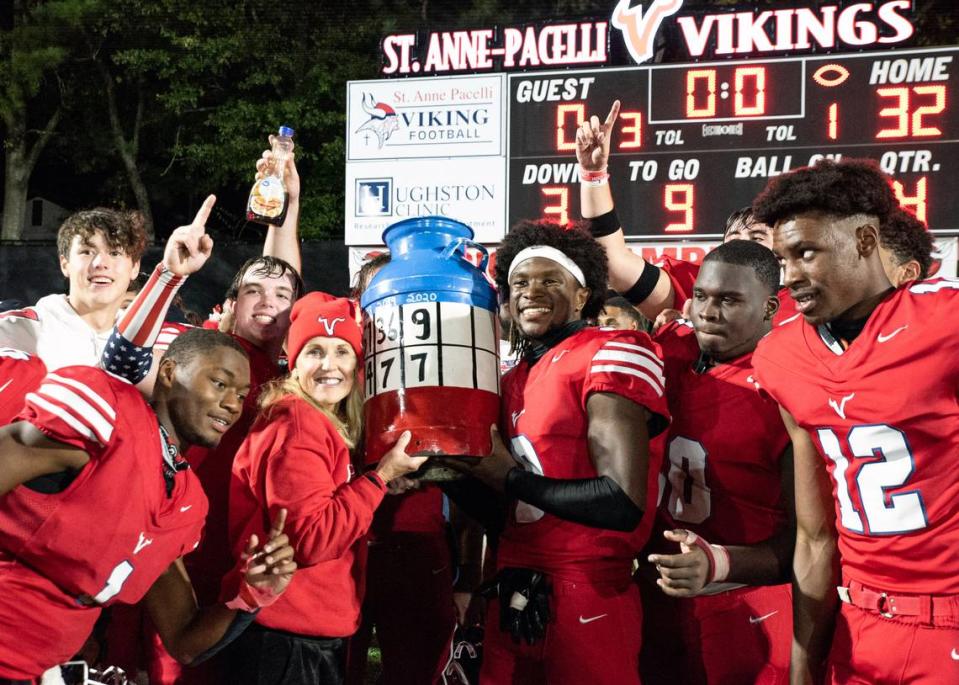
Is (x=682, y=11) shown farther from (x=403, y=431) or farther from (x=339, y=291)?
(x=403, y=431)

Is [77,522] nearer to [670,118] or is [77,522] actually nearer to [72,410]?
[72,410]

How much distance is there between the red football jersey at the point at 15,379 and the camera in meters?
2.85

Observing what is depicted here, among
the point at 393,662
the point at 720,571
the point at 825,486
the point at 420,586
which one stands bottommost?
the point at 393,662

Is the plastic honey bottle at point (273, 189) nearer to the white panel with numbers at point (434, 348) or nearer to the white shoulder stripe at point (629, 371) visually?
the white panel with numbers at point (434, 348)

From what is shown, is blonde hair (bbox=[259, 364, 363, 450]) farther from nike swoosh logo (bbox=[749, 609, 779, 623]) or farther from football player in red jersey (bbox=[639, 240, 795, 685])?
nike swoosh logo (bbox=[749, 609, 779, 623])

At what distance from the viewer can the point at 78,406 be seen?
2408 mm

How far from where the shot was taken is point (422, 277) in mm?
2895

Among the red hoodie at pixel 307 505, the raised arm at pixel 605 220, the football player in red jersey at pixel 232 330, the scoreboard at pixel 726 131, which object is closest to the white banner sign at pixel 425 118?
the scoreboard at pixel 726 131

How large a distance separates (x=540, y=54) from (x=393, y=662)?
6.91 meters

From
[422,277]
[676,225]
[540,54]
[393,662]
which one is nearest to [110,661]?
[393,662]

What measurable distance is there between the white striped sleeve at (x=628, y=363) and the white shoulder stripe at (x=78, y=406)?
1.32m

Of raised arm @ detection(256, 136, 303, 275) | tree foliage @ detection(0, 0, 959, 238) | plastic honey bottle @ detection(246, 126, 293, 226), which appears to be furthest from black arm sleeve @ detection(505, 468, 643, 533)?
tree foliage @ detection(0, 0, 959, 238)

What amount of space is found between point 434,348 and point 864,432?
1.18 meters

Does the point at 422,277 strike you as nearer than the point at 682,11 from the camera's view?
Yes
